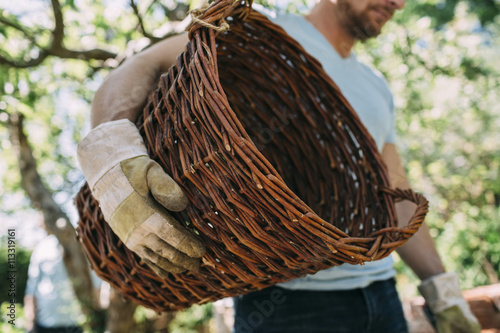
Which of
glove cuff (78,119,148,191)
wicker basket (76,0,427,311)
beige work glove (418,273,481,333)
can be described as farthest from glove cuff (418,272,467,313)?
glove cuff (78,119,148,191)

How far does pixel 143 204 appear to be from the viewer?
0.71 meters

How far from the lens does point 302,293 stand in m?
1.22

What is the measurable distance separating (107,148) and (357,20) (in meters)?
1.08

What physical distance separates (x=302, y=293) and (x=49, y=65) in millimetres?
3067

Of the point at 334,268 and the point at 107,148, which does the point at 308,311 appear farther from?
the point at 107,148

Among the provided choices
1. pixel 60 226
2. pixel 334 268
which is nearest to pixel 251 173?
pixel 334 268

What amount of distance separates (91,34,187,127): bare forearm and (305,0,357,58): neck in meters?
0.71

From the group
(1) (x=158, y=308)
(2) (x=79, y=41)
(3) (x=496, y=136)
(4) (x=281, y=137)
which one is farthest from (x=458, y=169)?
(1) (x=158, y=308)

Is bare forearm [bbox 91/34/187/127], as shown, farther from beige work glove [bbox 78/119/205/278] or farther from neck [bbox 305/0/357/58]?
neck [bbox 305/0/357/58]

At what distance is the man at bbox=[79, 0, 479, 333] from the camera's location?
0.72 m

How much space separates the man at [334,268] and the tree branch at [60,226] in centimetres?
219

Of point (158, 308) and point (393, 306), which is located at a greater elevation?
point (158, 308)

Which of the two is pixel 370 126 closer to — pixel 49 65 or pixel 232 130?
pixel 232 130

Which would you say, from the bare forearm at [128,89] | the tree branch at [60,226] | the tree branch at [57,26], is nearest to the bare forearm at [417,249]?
the bare forearm at [128,89]
